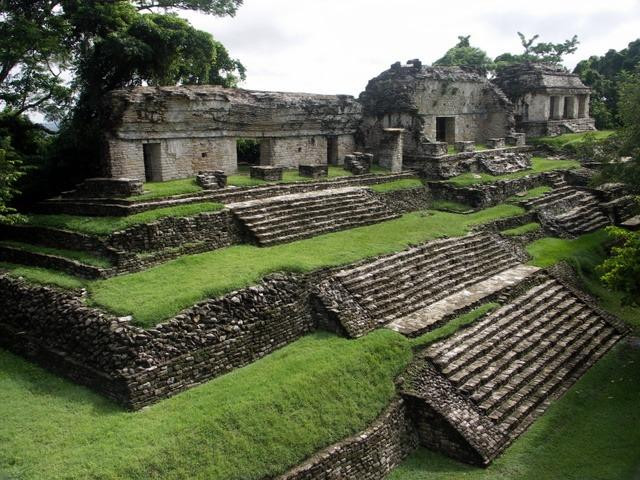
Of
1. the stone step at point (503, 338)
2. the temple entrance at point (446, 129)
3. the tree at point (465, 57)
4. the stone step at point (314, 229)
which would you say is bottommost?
the stone step at point (503, 338)

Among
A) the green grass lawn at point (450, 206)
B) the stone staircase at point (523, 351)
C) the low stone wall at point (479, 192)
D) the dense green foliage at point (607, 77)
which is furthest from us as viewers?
the dense green foliage at point (607, 77)

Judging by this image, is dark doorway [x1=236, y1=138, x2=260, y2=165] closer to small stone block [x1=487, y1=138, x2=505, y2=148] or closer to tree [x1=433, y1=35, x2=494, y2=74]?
small stone block [x1=487, y1=138, x2=505, y2=148]

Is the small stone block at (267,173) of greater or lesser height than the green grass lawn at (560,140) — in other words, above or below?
below

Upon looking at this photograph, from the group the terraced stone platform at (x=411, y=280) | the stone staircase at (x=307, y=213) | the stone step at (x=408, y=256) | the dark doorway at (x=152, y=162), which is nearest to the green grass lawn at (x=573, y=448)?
the terraced stone platform at (x=411, y=280)

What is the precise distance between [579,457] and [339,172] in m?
11.6

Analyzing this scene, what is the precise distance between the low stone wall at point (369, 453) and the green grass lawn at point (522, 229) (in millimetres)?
8561

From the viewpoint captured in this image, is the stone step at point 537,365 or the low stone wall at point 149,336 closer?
the low stone wall at point 149,336

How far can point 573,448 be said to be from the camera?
29.1 feet

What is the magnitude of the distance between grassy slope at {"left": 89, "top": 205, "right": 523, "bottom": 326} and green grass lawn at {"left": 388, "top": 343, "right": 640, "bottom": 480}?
161 inches

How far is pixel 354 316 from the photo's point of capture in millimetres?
10555

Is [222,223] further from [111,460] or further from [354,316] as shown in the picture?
[111,460]

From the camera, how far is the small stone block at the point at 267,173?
51.7 feet

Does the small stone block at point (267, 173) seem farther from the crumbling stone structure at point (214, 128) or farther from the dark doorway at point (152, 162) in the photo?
the dark doorway at point (152, 162)

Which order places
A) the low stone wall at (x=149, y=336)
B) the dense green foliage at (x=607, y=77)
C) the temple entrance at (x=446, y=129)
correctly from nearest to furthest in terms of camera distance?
1. the low stone wall at (x=149, y=336)
2. the temple entrance at (x=446, y=129)
3. the dense green foliage at (x=607, y=77)
